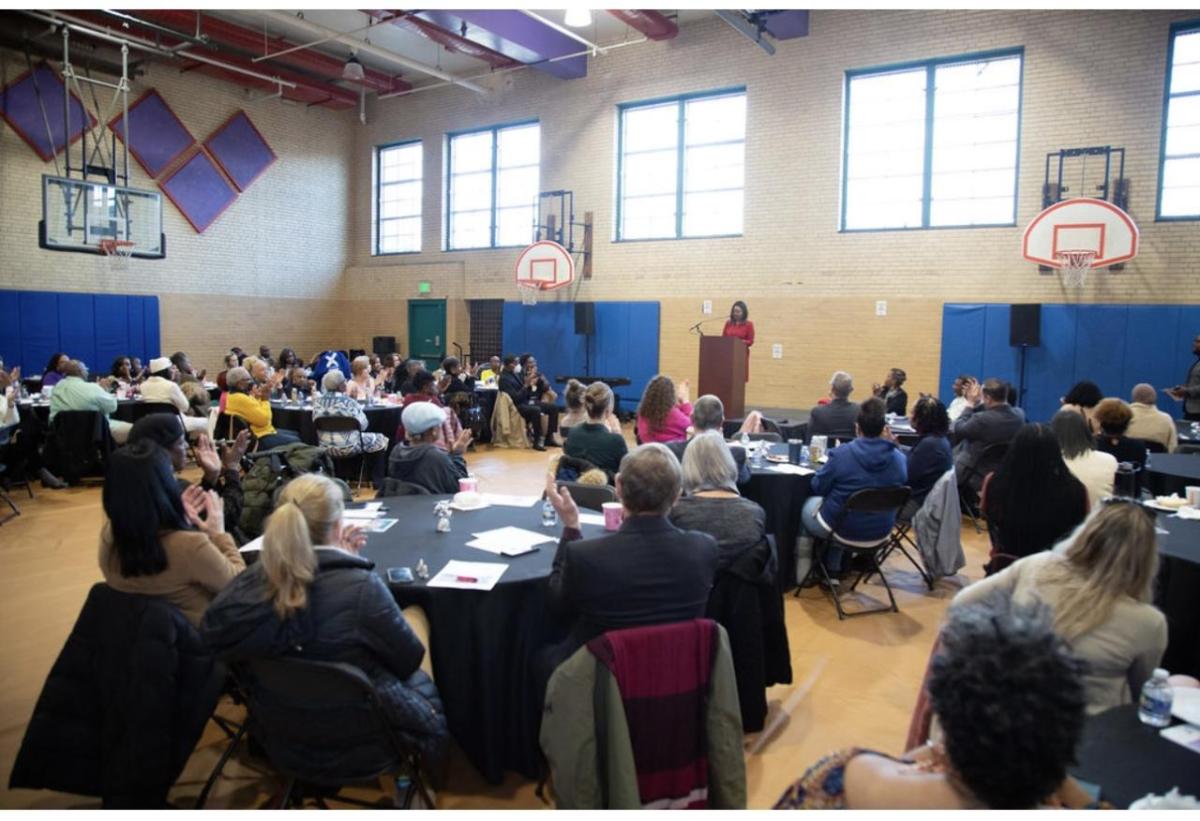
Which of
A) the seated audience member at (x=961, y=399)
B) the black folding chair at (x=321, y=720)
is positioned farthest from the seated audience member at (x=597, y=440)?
the seated audience member at (x=961, y=399)

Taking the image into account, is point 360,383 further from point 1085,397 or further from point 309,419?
point 1085,397

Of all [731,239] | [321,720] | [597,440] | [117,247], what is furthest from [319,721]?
[117,247]

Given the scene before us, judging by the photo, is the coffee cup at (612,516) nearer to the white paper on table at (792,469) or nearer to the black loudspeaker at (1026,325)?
the white paper on table at (792,469)

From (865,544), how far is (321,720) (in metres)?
3.51

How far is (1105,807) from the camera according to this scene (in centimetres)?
163

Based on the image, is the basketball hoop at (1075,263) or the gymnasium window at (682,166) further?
the gymnasium window at (682,166)

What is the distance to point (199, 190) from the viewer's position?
1440 centimetres

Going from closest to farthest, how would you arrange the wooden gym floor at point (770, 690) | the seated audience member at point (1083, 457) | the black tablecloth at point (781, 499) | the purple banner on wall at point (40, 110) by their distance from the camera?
the wooden gym floor at point (770, 690) < the seated audience member at point (1083, 457) < the black tablecloth at point (781, 499) < the purple banner on wall at point (40, 110)

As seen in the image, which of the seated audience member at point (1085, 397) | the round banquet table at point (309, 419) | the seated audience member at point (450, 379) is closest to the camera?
the seated audience member at point (1085, 397)

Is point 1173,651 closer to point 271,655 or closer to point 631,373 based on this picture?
point 271,655

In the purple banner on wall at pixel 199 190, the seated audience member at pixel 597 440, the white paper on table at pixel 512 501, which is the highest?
the purple banner on wall at pixel 199 190

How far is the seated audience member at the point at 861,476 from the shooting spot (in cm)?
475

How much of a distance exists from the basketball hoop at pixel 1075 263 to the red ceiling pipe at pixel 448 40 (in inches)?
354

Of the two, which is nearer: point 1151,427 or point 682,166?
point 1151,427
